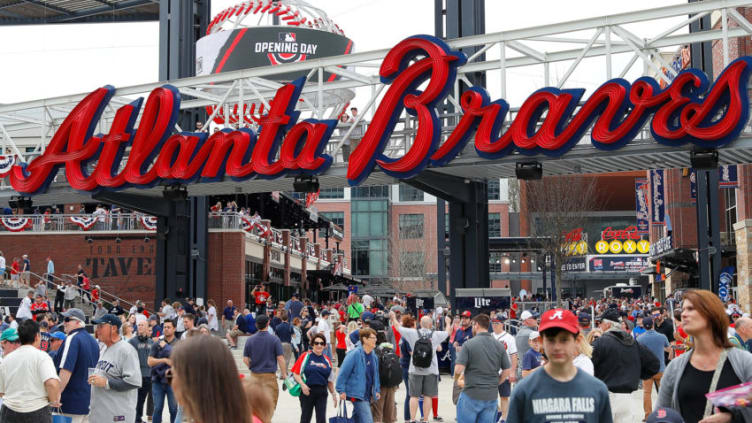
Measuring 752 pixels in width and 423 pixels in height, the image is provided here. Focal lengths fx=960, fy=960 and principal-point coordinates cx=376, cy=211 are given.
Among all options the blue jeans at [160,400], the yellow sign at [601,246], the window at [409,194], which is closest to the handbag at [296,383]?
the blue jeans at [160,400]

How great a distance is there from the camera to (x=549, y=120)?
23781 millimetres

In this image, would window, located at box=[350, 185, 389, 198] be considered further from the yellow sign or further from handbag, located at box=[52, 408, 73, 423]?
handbag, located at box=[52, 408, 73, 423]

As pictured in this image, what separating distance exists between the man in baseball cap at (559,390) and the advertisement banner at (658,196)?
4847 cm

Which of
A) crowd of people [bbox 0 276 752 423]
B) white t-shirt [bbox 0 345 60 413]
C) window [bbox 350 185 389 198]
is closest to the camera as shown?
crowd of people [bbox 0 276 752 423]

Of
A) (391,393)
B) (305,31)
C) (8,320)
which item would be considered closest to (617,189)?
(305,31)

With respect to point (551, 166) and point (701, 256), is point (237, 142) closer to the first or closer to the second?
point (551, 166)

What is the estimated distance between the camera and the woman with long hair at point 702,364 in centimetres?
574

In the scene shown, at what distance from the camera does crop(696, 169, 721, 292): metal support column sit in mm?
26219

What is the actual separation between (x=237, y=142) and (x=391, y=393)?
15.1 meters

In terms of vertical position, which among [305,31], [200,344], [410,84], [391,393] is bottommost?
[391,393]

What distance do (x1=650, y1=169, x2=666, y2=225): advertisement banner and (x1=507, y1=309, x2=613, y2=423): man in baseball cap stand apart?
1908 inches

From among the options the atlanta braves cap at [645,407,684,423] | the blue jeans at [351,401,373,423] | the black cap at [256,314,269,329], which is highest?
the atlanta braves cap at [645,407,684,423]

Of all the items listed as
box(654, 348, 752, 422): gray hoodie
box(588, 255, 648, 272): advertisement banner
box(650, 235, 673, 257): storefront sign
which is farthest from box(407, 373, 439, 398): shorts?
box(588, 255, 648, 272): advertisement banner

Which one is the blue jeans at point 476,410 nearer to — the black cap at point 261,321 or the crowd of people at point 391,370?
the crowd of people at point 391,370
